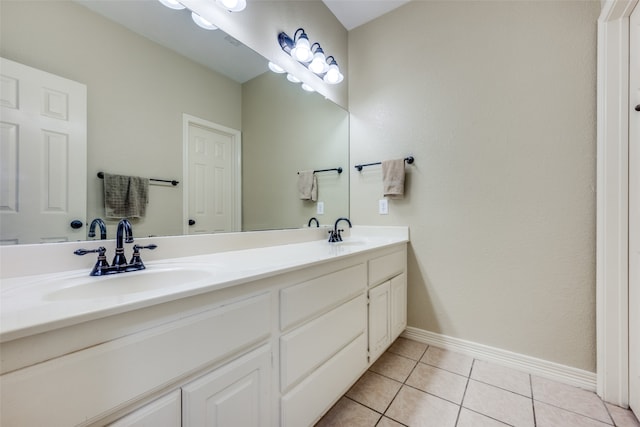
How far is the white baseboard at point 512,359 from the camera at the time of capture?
4.71 ft

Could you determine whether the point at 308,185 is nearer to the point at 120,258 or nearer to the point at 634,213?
the point at 120,258

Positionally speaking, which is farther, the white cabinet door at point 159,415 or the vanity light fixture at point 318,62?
the vanity light fixture at point 318,62

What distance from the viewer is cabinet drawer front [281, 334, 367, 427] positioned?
3.17 ft

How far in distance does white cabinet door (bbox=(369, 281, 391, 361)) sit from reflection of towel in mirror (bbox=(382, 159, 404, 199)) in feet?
2.18

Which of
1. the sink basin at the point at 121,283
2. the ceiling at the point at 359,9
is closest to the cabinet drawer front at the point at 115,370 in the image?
the sink basin at the point at 121,283

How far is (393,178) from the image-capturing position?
6.34ft

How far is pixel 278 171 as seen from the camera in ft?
5.68

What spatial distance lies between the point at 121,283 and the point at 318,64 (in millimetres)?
1772

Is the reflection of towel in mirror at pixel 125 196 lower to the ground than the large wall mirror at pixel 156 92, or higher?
lower

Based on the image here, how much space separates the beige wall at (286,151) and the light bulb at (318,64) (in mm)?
171

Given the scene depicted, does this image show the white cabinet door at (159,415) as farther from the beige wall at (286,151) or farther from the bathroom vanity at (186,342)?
the beige wall at (286,151)

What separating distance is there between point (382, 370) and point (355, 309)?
574 millimetres

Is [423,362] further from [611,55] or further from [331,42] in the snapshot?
[331,42]

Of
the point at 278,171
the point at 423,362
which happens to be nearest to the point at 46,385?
the point at 278,171
